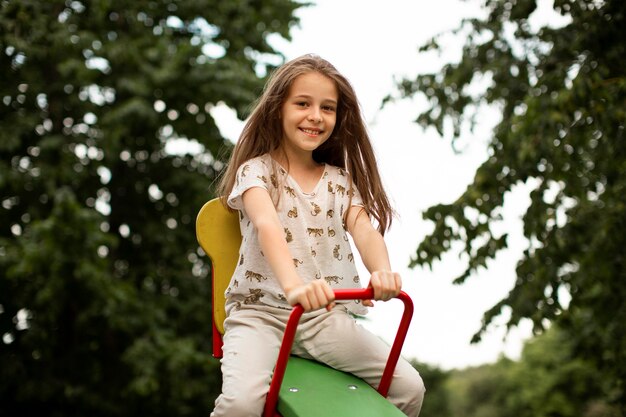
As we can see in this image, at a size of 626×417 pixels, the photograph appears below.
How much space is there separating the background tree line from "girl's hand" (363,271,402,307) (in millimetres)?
3153

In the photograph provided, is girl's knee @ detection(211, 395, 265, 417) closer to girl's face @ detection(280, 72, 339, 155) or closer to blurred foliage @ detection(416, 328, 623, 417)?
girl's face @ detection(280, 72, 339, 155)

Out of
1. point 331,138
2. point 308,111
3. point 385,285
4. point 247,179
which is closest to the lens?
point 385,285

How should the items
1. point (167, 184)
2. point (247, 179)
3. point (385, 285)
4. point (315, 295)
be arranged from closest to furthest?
point (315, 295), point (385, 285), point (247, 179), point (167, 184)

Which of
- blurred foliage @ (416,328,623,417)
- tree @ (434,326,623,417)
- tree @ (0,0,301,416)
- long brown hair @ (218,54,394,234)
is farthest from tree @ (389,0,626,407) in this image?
blurred foliage @ (416,328,623,417)

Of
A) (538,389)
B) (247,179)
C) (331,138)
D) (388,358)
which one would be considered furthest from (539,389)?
(247,179)

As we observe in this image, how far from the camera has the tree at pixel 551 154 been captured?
206 inches

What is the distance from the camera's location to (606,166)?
5723 mm

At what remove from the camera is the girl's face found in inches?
112

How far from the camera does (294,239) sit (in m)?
2.78

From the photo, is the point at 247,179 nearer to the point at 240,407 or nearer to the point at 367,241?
the point at 367,241

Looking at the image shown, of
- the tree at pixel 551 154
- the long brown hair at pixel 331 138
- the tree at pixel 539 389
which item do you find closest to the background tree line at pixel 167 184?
the tree at pixel 551 154

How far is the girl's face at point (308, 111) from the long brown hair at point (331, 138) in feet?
0.10

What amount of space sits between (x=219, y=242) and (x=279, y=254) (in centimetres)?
56

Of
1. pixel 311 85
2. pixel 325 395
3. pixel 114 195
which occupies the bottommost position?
pixel 325 395
